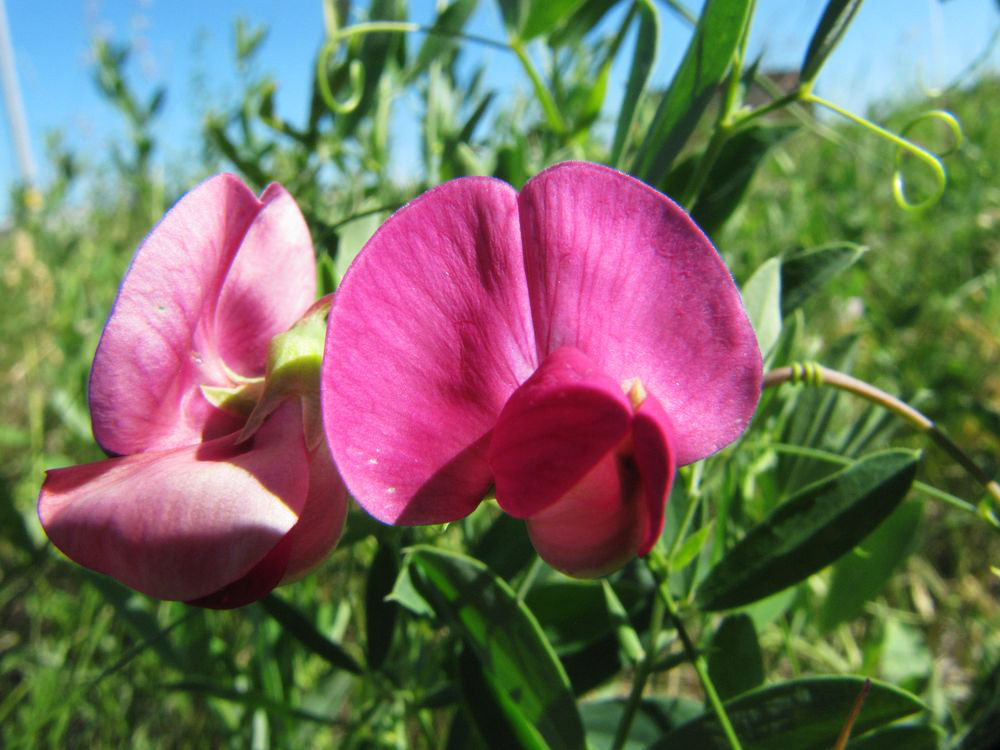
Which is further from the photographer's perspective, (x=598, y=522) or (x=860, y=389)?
(x=860, y=389)

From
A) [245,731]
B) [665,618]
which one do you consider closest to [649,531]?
[665,618]

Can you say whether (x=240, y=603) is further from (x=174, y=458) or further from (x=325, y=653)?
(x=325, y=653)

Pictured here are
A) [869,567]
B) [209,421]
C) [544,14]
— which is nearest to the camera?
[209,421]

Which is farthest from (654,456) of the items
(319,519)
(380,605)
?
(380,605)

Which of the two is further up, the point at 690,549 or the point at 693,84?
the point at 693,84

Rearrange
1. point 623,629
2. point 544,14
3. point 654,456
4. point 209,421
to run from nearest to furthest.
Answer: point 654,456 < point 209,421 < point 623,629 < point 544,14

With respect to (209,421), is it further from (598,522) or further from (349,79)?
(349,79)
